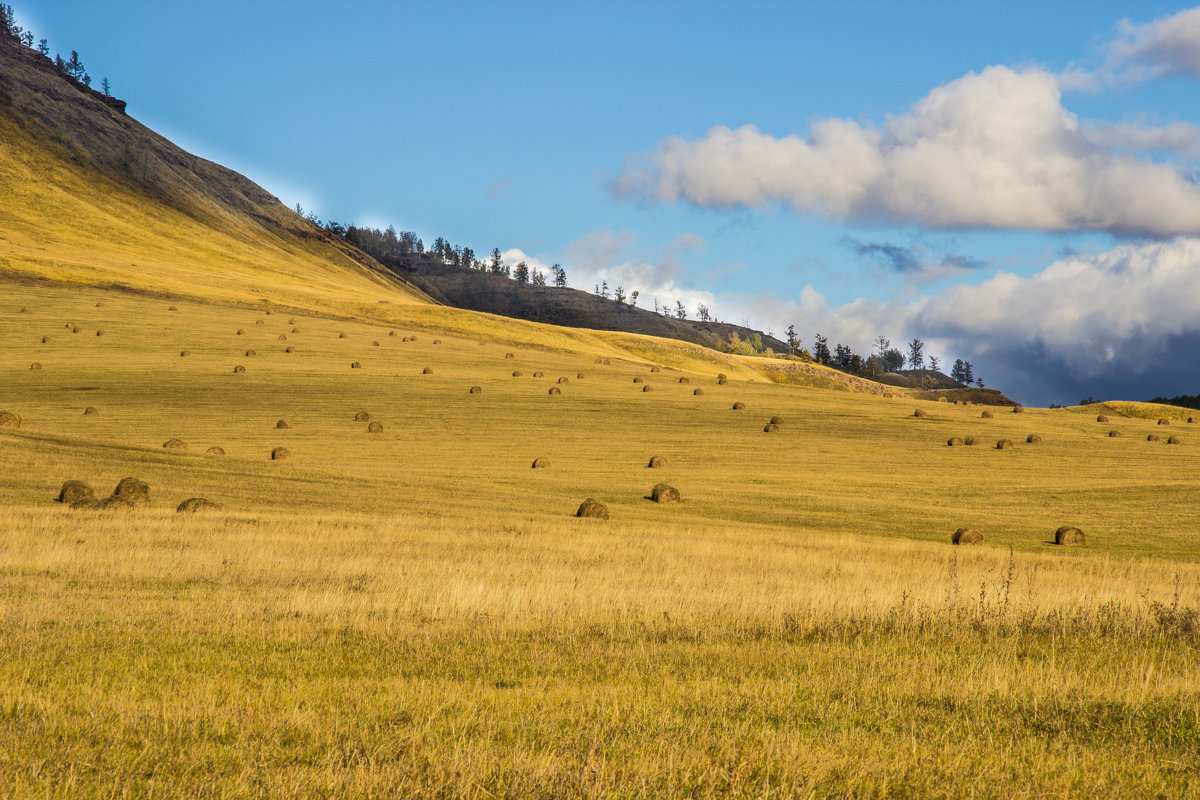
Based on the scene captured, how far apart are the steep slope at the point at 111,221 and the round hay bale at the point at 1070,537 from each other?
88.5 metres

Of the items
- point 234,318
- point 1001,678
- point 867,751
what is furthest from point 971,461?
point 234,318

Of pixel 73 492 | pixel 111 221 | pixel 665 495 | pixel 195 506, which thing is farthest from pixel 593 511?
pixel 111 221

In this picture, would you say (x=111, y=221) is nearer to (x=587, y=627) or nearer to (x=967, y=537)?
(x=967, y=537)

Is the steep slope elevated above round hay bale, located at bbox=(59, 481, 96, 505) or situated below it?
above

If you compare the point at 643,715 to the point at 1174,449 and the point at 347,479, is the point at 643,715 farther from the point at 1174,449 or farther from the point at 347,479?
the point at 1174,449

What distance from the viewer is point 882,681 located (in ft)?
31.4

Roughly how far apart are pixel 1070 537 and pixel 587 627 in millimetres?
20385

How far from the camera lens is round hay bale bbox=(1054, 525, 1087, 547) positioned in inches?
1065

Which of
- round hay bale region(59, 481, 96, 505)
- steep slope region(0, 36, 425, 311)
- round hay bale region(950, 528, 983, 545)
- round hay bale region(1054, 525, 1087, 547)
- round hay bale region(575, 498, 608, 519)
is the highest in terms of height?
steep slope region(0, 36, 425, 311)

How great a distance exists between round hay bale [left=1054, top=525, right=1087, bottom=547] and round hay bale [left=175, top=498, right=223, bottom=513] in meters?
24.7

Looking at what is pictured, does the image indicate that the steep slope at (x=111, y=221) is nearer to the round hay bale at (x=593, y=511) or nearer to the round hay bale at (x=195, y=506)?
Answer: the round hay bale at (x=195, y=506)

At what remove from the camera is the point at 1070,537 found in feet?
88.8

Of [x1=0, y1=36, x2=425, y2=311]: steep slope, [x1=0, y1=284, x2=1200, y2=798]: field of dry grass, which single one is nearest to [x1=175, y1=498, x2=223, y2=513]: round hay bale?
[x1=0, y1=284, x2=1200, y2=798]: field of dry grass

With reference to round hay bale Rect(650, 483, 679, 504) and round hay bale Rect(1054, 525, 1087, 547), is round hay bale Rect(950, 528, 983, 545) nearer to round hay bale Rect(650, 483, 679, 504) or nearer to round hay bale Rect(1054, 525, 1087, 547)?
round hay bale Rect(1054, 525, 1087, 547)
